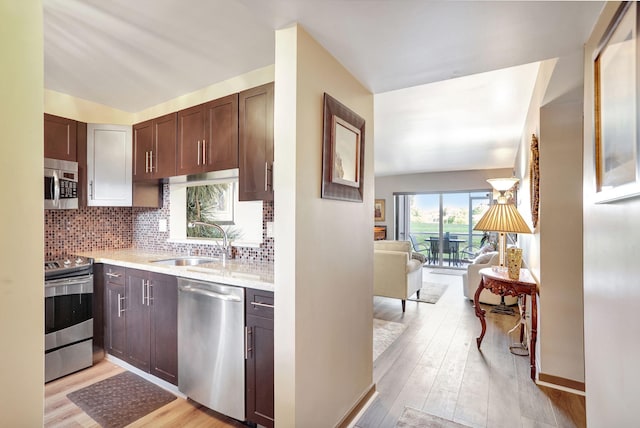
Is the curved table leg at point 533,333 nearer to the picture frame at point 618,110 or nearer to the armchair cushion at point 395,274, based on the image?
the picture frame at point 618,110

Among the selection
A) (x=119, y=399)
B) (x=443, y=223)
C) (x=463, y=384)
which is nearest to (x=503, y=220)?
(x=463, y=384)

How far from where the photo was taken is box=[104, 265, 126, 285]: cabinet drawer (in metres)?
2.59

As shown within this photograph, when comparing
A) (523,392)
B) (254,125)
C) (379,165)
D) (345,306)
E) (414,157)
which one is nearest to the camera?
(345,306)

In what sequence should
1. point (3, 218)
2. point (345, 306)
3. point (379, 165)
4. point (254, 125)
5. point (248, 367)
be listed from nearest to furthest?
1. point (3, 218)
2. point (248, 367)
3. point (345, 306)
4. point (254, 125)
5. point (379, 165)

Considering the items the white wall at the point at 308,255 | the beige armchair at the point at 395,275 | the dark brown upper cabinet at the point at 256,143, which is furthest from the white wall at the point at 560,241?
the dark brown upper cabinet at the point at 256,143

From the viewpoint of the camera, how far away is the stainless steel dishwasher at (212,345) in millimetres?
1844

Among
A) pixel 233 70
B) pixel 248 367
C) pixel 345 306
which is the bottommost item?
pixel 248 367

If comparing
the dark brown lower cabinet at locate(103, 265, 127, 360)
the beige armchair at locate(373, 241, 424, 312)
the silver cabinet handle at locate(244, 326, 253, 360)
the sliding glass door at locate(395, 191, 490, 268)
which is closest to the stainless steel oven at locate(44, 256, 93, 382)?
the dark brown lower cabinet at locate(103, 265, 127, 360)

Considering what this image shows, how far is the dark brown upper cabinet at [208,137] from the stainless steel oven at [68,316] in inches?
46.9

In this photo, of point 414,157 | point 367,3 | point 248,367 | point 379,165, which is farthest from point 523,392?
point 379,165

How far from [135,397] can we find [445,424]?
2.16 metres

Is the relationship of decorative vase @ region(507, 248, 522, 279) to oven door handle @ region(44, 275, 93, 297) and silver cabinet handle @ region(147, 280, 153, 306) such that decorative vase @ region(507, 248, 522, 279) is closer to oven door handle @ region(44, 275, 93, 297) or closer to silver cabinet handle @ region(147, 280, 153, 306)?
silver cabinet handle @ region(147, 280, 153, 306)

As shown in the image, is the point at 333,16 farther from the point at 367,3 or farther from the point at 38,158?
the point at 38,158

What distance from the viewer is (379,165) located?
6.79 m
